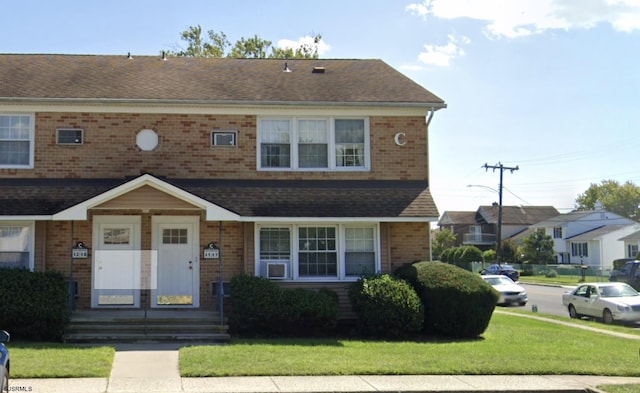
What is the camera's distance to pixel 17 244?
15.9 m

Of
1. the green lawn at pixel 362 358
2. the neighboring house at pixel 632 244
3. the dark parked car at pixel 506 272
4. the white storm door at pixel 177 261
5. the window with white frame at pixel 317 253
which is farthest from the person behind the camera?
the neighboring house at pixel 632 244

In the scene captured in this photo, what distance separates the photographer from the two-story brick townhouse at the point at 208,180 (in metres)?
16.1

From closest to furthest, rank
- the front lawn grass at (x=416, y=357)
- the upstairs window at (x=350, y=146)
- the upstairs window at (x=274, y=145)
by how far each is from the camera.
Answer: the front lawn grass at (x=416, y=357) → the upstairs window at (x=274, y=145) → the upstairs window at (x=350, y=146)

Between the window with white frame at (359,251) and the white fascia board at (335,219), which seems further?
the window with white frame at (359,251)

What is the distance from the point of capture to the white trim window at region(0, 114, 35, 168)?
54.3 ft

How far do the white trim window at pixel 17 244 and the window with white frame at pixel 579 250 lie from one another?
2571 inches

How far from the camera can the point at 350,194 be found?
16.9m

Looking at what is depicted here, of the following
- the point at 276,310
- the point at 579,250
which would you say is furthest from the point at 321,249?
the point at 579,250

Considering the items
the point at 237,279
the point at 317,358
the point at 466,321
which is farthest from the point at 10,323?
the point at 466,321

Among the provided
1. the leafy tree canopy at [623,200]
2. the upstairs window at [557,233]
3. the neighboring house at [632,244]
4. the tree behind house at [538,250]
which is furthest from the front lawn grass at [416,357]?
the leafy tree canopy at [623,200]

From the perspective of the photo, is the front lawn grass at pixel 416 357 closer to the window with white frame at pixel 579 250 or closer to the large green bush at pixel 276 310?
the large green bush at pixel 276 310

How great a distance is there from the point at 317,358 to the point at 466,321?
14.9 feet

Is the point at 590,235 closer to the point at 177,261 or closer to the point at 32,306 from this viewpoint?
the point at 177,261

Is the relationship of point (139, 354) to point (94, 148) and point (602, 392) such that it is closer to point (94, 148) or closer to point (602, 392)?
point (94, 148)
